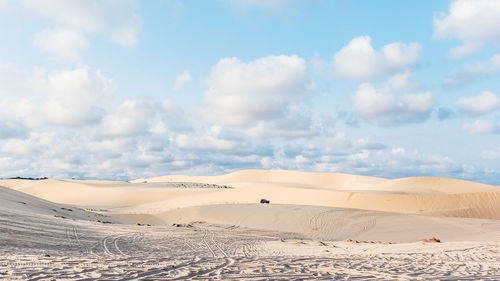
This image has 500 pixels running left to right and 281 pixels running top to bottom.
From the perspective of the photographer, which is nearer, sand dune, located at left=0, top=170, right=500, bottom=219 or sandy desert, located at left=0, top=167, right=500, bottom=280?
sandy desert, located at left=0, top=167, right=500, bottom=280

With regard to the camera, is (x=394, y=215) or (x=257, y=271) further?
(x=394, y=215)

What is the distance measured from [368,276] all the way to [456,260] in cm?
404

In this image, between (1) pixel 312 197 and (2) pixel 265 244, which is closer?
(2) pixel 265 244

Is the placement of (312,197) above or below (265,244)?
above

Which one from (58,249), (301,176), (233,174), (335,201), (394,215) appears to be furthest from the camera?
(233,174)

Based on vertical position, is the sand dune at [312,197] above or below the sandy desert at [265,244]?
above

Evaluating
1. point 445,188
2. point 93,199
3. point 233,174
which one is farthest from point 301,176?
point 93,199

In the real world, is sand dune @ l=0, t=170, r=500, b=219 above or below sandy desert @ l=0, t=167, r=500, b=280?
above

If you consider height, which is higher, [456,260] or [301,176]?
[301,176]

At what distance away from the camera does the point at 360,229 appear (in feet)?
69.1

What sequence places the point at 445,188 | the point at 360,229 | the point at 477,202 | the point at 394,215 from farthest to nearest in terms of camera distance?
the point at 445,188 < the point at 477,202 < the point at 394,215 < the point at 360,229

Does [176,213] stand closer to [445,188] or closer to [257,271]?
[257,271]

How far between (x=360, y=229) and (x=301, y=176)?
2708 inches

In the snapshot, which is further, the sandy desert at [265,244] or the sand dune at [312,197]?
the sand dune at [312,197]
